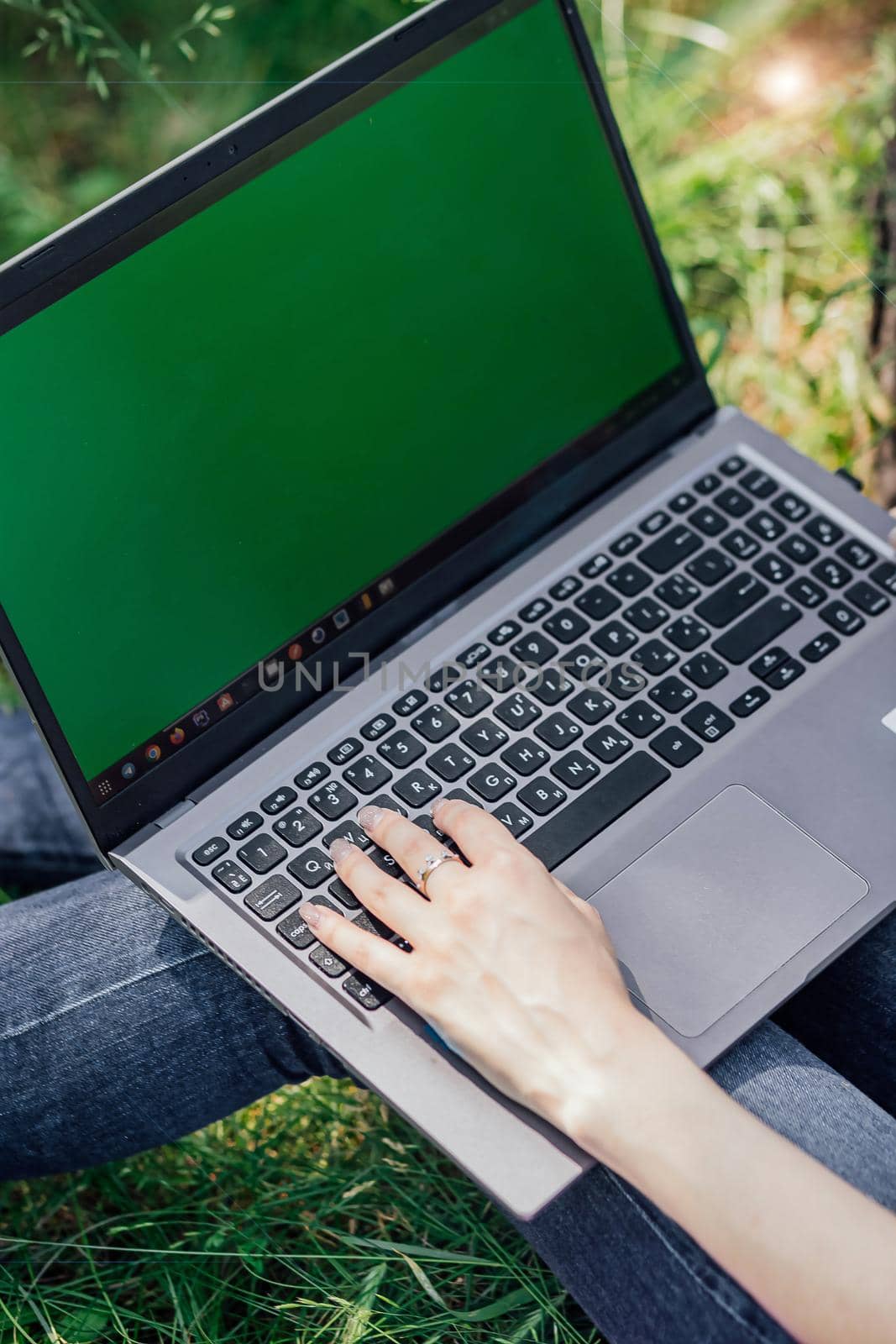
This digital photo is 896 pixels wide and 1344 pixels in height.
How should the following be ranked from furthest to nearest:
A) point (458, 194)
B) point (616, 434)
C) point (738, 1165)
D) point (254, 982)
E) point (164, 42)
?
point (164, 42) < point (616, 434) < point (458, 194) < point (254, 982) < point (738, 1165)

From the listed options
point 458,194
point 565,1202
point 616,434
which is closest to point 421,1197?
point 565,1202

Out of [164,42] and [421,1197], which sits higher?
[164,42]

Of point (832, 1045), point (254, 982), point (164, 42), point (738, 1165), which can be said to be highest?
point (164, 42)

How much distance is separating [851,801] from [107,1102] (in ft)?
2.06

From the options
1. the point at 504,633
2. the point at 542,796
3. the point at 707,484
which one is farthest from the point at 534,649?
the point at 707,484

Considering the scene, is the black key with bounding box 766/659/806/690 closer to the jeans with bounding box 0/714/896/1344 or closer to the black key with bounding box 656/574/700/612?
the black key with bounding box 656/574/700/612

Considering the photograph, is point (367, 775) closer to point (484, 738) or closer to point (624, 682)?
point (484, 738)

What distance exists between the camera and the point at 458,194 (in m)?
0.95

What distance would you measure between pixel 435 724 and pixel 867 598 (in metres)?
0.39

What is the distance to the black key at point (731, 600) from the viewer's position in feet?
3.32

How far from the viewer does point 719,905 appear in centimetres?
88

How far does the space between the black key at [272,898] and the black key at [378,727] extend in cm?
13

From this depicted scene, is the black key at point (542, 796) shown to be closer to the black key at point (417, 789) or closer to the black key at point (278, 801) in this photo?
the black key at point (417, 789)

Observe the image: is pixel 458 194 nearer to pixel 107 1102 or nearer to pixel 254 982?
pixel 254 982
